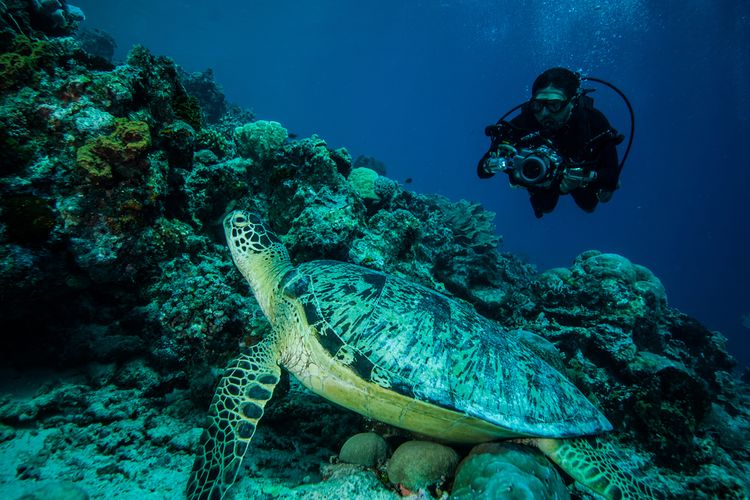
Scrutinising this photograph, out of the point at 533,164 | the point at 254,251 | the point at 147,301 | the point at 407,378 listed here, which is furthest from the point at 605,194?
the point at 147,301

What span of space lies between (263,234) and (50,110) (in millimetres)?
2223

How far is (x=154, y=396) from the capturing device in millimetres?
2857

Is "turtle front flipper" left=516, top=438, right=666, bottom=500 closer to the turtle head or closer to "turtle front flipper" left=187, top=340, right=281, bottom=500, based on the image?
"turtle front flipper" left=187, top=340, right=281, bottom=500

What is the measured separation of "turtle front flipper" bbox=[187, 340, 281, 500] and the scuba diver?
13.3ft

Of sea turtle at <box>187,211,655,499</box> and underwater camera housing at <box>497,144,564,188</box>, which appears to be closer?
sea turtle at <box>187,211,655,499</box>

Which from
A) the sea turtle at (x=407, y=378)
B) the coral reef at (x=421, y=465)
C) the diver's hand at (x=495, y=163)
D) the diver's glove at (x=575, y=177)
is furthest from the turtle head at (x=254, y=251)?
the diver's glove at (x=575, y=177)

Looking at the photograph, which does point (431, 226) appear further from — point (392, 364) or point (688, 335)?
point (688, 335)

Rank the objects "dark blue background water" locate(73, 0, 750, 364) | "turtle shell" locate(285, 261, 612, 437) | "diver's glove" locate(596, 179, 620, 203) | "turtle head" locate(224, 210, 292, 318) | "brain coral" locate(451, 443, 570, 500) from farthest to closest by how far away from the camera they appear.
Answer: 1. "dark blue background water" locate(73, 0, 750, 364)
2. "diver's glove" locate(596, 179, 620, 203)
3. "turtle head" locate(224, 210, 292, 318)
4. "turtle shell" locate(285, 261, 612, 437)
5. "brain coral" locate(451, 443, 570, 500)

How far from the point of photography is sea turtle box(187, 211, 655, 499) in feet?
8.06

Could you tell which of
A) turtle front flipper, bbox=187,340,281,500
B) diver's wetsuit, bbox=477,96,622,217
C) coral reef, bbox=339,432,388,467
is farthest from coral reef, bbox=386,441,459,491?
diver's wetsuit, bbox=477,96,622,217

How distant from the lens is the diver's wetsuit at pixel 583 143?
4379mm

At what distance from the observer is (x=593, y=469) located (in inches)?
104

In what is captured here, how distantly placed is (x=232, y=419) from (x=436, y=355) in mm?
1743

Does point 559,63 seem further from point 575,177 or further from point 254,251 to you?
point 254,251
